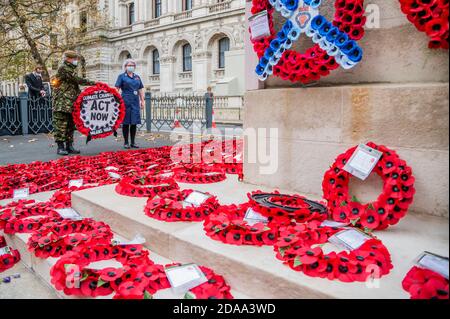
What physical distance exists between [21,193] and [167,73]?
30.4 metres

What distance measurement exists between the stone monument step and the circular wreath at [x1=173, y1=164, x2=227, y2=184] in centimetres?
83

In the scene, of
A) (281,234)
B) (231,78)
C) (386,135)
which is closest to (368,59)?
(386,135)

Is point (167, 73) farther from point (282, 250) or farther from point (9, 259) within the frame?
point (282, 250)

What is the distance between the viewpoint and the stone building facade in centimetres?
2775

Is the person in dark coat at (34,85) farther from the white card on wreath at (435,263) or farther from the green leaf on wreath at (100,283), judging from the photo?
the white card on wreath at (435,263)

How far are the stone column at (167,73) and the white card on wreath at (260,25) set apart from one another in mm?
30580

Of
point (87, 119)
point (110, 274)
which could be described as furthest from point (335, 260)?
point (87, 119)

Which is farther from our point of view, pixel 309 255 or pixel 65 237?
pixel 65 237

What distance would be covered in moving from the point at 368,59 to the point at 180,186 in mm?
2235

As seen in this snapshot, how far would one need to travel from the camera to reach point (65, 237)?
109 inches

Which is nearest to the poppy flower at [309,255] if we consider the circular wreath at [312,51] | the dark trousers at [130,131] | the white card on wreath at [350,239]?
the white card on wreath at [350,239]

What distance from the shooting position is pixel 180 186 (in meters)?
4.09

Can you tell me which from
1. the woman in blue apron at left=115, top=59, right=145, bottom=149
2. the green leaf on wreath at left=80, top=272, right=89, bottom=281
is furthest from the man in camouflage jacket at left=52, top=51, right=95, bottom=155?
the green leaf on wreath at left=80, top=272, right=89, bottom=281
